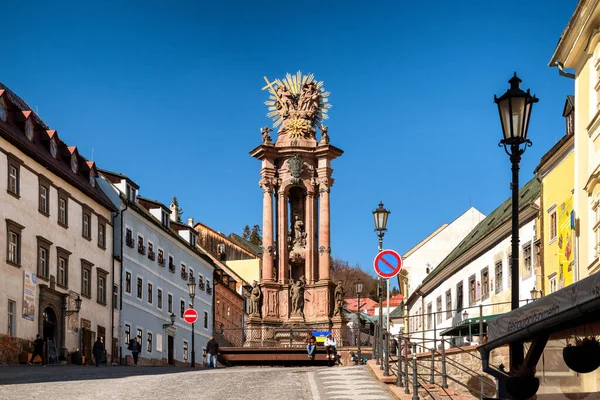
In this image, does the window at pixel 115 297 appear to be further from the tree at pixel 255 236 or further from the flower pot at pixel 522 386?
the tree at pixel 255 236

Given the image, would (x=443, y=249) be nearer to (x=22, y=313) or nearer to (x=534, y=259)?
(x=534, y=259)

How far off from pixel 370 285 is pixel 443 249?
245 ft

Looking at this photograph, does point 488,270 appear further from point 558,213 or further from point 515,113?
point 515,113

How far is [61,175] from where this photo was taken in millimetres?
51812

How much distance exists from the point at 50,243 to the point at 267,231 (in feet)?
31.2

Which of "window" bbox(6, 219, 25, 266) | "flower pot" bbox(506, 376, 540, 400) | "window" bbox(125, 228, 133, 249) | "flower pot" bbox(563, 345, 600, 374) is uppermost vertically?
"window" bbox(125, 228, 133, 249)

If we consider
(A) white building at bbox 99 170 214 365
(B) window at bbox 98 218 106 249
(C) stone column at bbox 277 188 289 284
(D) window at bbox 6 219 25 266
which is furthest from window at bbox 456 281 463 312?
(D) window at bbox 6 219 25 266

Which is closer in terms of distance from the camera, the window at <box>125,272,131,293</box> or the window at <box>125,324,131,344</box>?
the window at <box>125,324,131,344</box>

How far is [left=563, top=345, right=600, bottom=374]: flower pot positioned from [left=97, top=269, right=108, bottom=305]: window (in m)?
48.7

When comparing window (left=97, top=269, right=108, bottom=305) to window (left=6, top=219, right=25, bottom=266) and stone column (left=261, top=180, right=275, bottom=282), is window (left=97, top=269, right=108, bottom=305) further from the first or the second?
stone column (left=261, top=180, right=275, bottom=282)

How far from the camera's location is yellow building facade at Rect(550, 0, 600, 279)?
29203 mm

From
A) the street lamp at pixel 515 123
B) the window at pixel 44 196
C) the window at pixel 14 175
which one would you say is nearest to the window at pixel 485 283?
the window at pixel 44 196

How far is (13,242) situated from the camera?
4569cm

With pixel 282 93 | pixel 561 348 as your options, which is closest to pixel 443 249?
pixel 282 93
